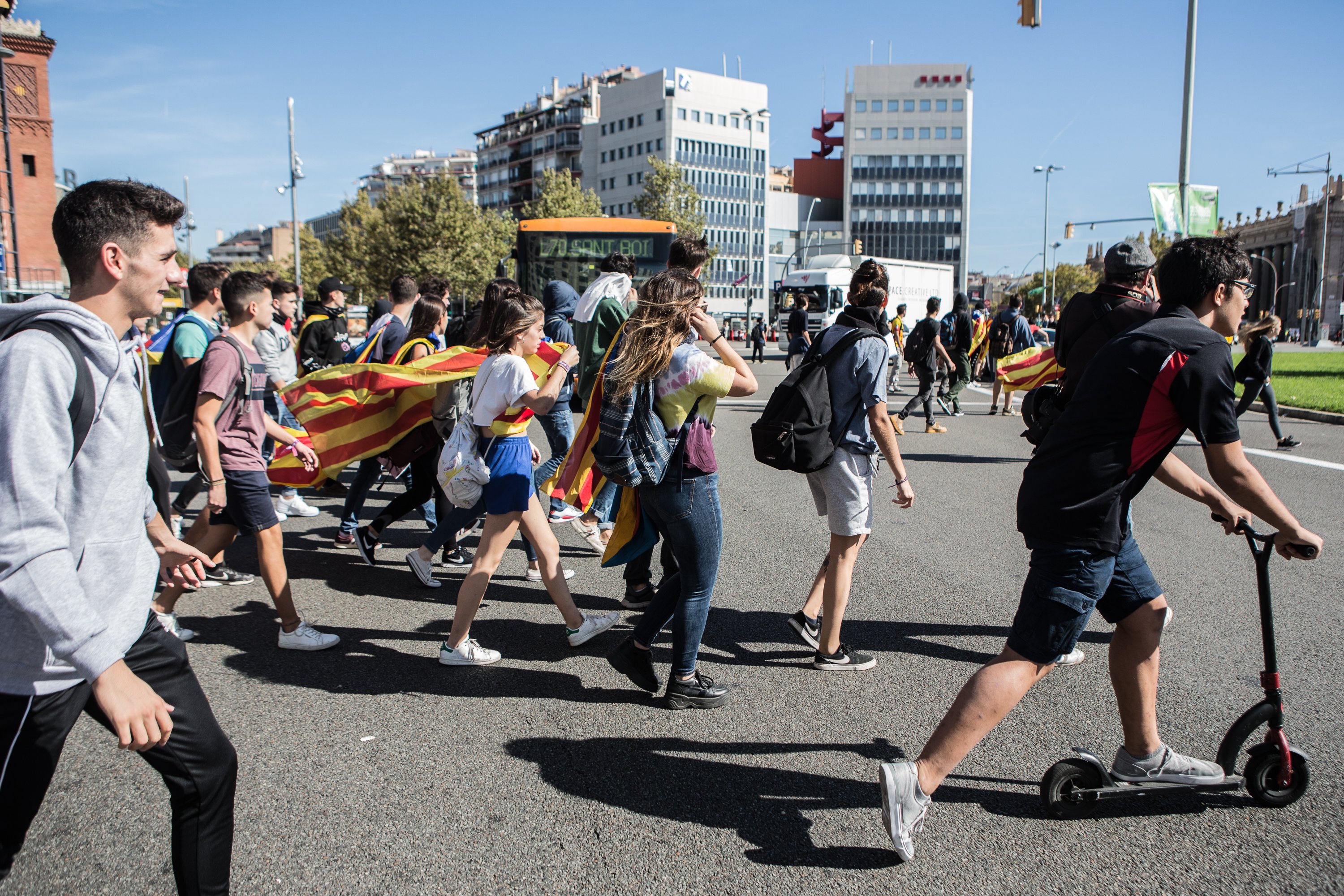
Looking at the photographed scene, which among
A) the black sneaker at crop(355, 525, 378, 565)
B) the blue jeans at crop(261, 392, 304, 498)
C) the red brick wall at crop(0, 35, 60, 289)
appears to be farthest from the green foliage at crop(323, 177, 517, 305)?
the black sneaker at crop(355, 525, 378, 565)

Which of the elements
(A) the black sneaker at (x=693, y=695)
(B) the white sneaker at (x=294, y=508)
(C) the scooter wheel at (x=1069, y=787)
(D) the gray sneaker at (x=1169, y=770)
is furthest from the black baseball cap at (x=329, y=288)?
(D) the gray sneaker at (x=1169, y=770)

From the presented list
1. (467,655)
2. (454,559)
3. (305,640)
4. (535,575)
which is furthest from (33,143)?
(467,655)

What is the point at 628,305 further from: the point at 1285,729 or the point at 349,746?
the point at 1285,729

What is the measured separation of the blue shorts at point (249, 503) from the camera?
14.9 ft

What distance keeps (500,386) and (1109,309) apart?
2999mm

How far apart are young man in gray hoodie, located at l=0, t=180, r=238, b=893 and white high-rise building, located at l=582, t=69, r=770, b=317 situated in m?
97.5

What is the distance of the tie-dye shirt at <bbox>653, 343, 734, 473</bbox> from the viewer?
3514 millimetres

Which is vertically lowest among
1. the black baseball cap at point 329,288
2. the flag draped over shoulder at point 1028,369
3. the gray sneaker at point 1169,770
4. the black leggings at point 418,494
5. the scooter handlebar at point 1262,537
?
the gray sneaker at point 1169,770

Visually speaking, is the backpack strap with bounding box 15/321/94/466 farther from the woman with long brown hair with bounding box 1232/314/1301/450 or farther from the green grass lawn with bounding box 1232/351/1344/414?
the green grass lawn with bounding box 1232/351/1344/414

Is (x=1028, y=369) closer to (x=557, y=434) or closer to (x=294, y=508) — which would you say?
(x=557, y=434)

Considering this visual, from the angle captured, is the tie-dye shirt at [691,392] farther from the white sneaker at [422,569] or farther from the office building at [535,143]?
the office building at [535,143]

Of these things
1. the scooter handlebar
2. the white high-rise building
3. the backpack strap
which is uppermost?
the white high-rise building

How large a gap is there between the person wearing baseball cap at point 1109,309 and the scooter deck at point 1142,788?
1.85 metres

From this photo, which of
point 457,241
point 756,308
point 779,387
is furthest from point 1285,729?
point 756,308
